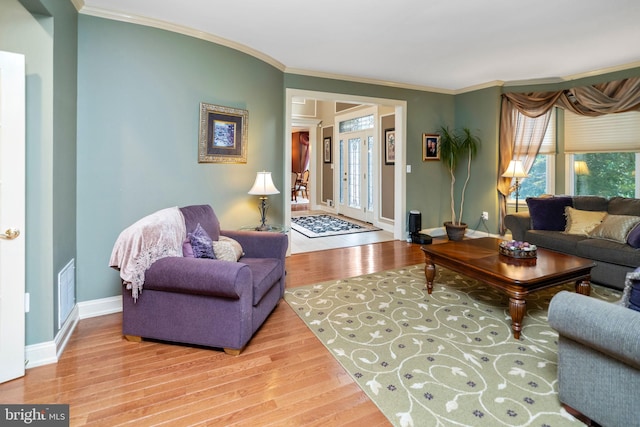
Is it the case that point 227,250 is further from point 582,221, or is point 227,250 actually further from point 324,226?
point 324,226

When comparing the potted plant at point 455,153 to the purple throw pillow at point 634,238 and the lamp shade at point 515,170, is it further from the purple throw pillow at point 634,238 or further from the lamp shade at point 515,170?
the purple throw pillow at point 634,238

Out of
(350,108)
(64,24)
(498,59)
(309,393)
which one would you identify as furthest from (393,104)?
(309,393)

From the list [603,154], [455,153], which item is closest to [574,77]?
[603,154]

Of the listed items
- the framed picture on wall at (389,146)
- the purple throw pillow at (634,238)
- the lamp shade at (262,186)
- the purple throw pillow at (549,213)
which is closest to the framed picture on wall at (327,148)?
the framed picture on wall at (389,146)

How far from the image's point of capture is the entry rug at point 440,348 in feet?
5.90

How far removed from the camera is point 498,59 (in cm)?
441

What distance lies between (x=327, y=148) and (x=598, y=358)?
8369 millimetres

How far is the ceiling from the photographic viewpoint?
2963mm

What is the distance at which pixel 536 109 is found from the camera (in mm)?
5211

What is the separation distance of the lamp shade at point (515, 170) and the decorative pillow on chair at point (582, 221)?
1.12 meters

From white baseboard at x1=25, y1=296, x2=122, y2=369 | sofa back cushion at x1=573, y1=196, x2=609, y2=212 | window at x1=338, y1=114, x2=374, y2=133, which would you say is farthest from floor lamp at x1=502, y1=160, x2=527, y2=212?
white baseboard at x1=25, y1=296, x2=122, y2=369

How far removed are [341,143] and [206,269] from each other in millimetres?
7024

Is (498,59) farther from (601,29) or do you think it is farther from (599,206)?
(599,206)

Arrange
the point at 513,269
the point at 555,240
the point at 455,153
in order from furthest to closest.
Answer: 1. the point at 455,153
2. the point at 555,240
3. the point at 513,269
